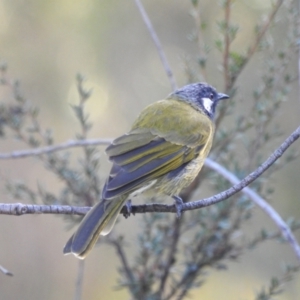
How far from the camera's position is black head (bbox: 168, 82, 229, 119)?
163 inches

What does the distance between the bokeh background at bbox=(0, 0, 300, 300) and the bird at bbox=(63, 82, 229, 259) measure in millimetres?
1832

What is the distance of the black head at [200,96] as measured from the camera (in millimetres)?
4148

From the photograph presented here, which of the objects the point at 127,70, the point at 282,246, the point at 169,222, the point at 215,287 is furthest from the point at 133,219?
the point at 169,222

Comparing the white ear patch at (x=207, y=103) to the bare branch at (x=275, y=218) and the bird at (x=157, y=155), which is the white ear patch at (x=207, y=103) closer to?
the bird at (x=157, y=155)

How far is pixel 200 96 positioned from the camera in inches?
168

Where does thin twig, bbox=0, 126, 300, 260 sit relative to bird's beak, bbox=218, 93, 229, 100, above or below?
below

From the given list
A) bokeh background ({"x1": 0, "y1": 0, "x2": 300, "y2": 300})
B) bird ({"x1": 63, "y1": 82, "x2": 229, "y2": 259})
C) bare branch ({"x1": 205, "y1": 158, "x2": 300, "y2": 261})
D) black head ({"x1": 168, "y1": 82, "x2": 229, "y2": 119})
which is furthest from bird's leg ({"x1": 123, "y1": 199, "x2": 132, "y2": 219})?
bokeh background ({"x1": 0, "y1": 0, "x2": 300, "y2": 300})

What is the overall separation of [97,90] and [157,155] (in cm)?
355

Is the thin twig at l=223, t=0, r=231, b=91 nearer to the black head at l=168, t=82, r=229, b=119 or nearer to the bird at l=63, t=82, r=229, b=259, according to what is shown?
the bird at l=63, t=82, r=229, b=259

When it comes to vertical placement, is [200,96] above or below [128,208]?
above

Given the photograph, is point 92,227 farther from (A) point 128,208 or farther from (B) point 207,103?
(B) point 207,103

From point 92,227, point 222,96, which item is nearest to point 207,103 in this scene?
point 222,96

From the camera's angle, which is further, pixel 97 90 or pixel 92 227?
pixel 97 90

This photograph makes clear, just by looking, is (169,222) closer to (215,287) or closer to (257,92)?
(257,92)
